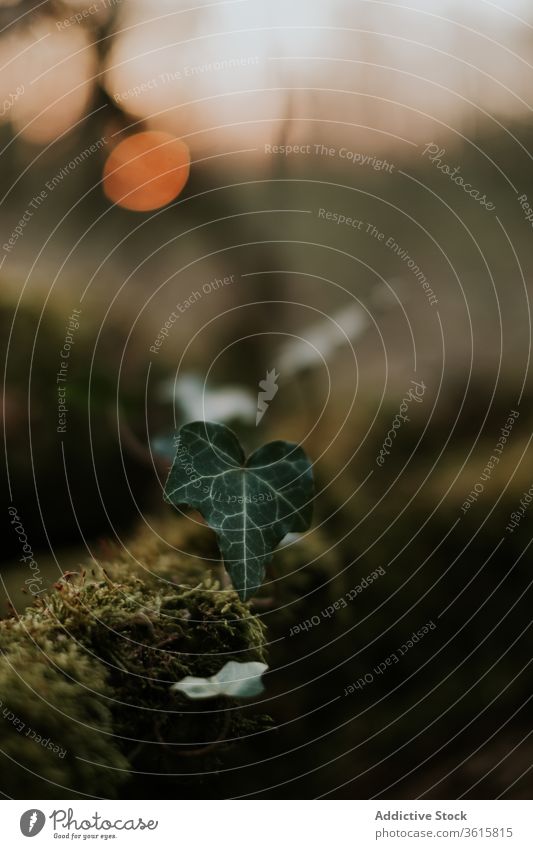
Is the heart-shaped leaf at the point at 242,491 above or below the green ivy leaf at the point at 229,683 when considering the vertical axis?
above

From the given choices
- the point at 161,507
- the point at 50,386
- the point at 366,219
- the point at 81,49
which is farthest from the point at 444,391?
the point at 81,49

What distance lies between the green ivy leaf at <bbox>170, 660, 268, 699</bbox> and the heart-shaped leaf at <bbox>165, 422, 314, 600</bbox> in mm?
72

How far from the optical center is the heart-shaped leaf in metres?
0.67

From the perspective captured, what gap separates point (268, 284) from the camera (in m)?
0.87

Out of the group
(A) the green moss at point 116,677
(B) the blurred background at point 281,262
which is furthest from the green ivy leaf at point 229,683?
(B) the blurred background at point 281,262

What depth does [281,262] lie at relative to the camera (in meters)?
0.87

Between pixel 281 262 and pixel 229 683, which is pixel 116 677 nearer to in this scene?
pixel 229 683
